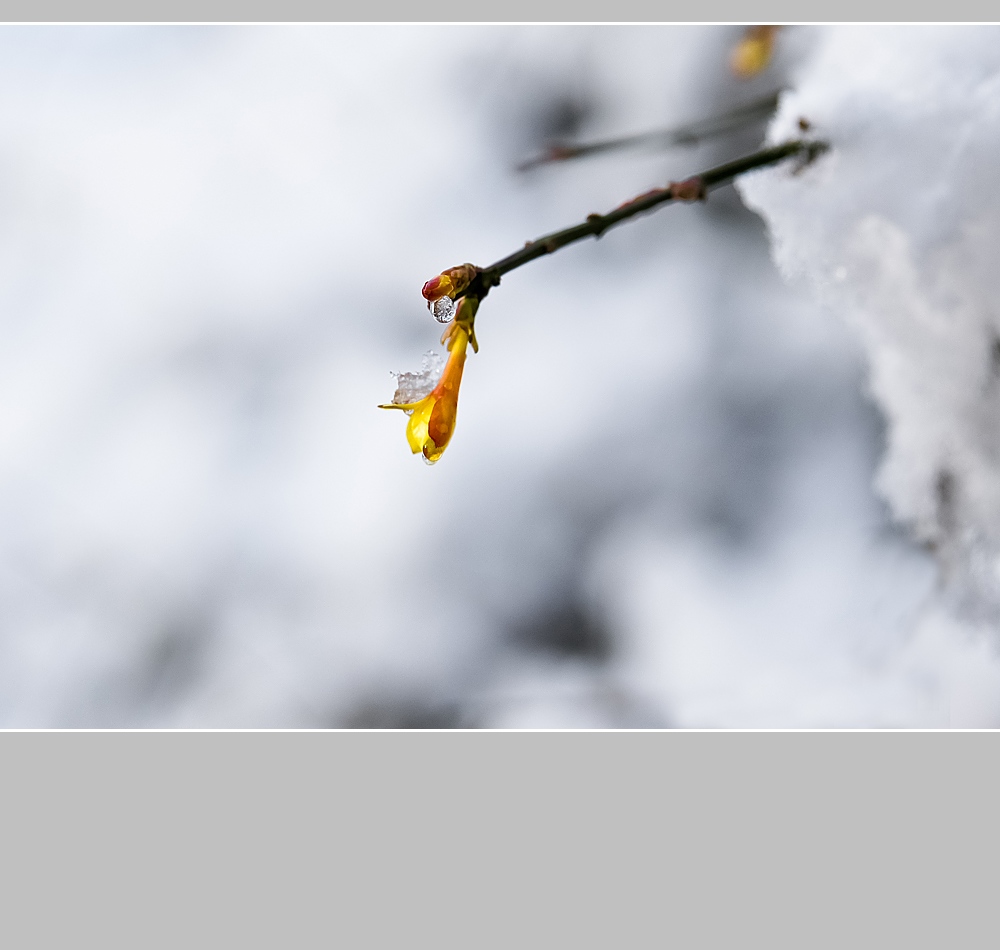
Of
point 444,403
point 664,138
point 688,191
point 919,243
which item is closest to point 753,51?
point 664,138

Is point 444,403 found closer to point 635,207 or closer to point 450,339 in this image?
point 450,339

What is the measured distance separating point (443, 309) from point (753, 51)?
572 mm

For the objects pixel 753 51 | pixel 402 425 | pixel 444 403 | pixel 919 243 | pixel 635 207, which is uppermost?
pixel 753 51

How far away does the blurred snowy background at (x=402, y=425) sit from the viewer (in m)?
0.85

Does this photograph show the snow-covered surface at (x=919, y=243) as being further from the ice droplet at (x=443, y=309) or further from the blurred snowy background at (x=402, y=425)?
the ice droplet at (x=443, y=309)

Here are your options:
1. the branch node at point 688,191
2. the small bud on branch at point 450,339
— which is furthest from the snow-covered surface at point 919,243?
the small bud on branch at point 450,339

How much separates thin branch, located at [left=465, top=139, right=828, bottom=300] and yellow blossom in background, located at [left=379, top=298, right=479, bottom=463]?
0.02 m

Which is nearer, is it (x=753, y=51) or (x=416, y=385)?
(x=416, y=385)

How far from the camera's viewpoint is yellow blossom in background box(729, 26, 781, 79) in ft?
2.66

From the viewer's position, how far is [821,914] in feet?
2.58

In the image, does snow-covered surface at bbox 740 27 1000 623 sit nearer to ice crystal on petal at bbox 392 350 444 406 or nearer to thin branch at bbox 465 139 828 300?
thin branch at bbox 465 139 828 300

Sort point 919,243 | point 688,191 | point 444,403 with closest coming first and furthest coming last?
point 444,403, point 688,191, point 919,243

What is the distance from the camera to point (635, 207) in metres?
0.52

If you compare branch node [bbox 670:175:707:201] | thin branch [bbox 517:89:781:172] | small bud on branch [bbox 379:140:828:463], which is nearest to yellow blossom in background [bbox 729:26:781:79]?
thin branch [bbox 517:89:781:172]
